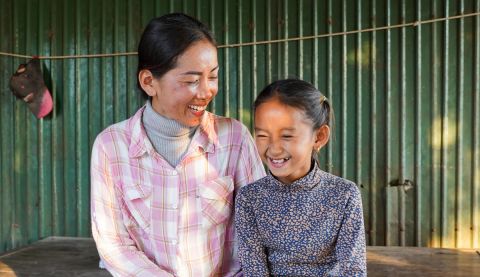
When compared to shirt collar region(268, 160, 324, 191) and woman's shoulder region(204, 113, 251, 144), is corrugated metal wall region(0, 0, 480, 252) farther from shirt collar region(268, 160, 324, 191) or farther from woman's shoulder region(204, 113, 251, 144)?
shirt collar region(268, 160, 324, 191)

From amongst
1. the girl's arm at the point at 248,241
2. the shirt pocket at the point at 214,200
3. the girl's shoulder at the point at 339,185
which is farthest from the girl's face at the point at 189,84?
the girl's shoulder at the point at 339,185

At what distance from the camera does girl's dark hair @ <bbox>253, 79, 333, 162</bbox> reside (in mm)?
1619

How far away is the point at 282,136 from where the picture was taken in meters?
1.59

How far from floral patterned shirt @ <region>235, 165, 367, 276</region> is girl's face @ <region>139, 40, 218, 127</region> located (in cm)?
35

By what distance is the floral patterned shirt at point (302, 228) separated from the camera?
159 cm

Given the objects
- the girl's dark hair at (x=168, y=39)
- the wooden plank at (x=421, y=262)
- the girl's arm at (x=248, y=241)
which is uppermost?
the girl's dark hair at (x=168, y=39)

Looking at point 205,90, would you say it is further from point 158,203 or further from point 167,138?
point 158,203

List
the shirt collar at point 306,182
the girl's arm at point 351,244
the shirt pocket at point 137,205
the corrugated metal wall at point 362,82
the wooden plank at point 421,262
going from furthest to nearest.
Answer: the corrugated metal wall at point 362,82
the wooden plank at point 421,262
the shirt pocket at point 137,205
the shirt collar at point 306,182
the girl's arm at point 351,244

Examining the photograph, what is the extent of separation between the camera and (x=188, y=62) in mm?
1620

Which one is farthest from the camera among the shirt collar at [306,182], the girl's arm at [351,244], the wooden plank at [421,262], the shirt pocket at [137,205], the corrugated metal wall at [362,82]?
the corrugated metal wall at [362,82]

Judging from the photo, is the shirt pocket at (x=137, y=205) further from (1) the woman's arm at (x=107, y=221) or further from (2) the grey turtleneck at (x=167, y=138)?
(2) the grey turtleneck at (x=167, y=138)

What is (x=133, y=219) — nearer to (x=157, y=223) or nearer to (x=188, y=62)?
(x=157, y=223)

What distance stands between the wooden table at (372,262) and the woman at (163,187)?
1.05m

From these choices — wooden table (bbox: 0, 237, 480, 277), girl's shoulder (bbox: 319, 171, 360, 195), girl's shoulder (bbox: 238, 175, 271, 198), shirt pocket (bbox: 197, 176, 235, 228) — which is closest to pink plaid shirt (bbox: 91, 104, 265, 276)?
shirt pocket (bbox: 197, 176, 235, 228)
